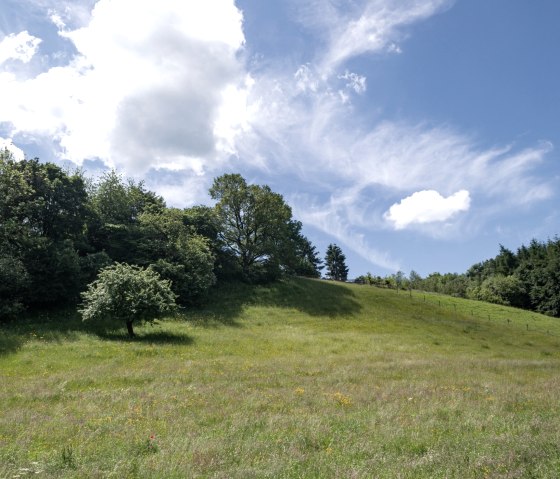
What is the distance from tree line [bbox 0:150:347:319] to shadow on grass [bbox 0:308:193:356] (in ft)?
6.06

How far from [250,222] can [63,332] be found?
39302 millimetres

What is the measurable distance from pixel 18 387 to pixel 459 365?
24562 millimetres

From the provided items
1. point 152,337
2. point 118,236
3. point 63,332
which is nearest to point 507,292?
point 118,236

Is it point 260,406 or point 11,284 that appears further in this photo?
point 11,284

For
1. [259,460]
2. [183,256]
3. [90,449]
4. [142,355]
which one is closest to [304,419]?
[259,460]

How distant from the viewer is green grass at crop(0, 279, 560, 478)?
7.93 meters

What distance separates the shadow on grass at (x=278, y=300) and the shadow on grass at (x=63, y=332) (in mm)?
9131

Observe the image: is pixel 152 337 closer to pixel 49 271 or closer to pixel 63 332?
pixel 63 332

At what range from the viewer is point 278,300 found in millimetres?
57188

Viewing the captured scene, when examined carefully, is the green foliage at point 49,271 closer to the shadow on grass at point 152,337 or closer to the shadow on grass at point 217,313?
the shadow on grass at point 217,313

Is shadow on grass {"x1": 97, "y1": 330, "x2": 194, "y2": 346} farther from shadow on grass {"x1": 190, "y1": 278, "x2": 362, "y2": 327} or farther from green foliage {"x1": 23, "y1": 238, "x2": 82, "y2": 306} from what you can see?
green foliage {"x1": 23, "y1": 238, "x2": 82, "y2": 306}

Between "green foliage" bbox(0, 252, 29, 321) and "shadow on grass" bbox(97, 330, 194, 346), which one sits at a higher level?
"green foliage" bbox(0, 252, 29, 321)

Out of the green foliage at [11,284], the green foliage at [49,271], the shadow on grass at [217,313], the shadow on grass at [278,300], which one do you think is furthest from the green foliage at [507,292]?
the green foliage at [11,284]

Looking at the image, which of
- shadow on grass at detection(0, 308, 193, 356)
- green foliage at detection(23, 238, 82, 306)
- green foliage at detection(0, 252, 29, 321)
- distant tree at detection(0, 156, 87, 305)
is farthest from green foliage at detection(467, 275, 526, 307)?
green foliage at detection(0, 252, 29, 321)
